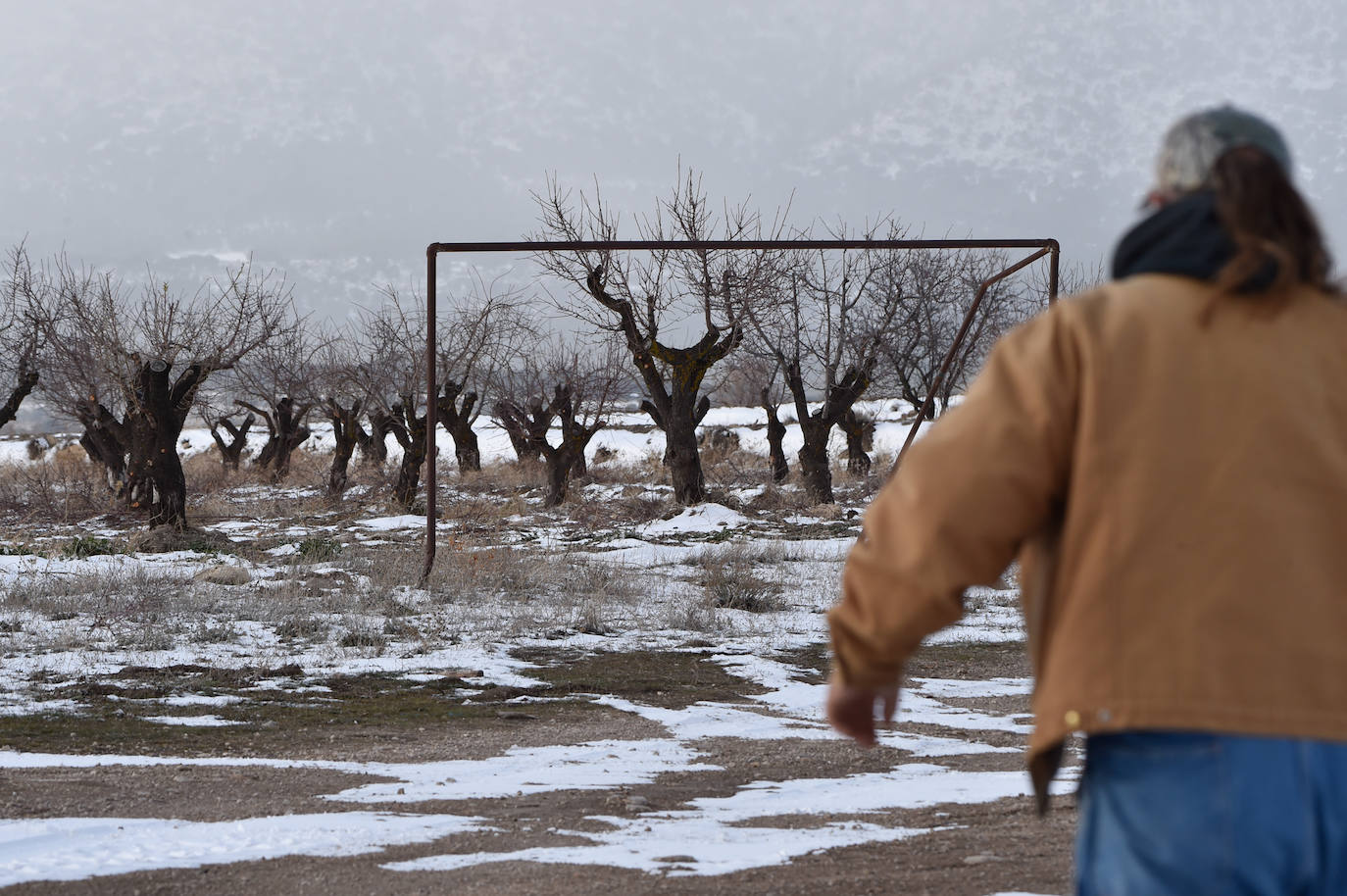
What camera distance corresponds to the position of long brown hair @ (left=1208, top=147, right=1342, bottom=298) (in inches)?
61.8

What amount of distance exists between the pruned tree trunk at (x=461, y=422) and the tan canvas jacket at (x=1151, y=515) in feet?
71.2

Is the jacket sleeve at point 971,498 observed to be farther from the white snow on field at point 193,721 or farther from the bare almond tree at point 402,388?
the bare almond tree at point 402,388

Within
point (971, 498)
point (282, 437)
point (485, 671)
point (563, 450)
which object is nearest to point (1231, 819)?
point (971, 498)

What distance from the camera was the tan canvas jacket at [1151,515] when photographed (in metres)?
1.51

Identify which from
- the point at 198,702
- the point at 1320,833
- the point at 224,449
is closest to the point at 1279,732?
the point at 1320,833

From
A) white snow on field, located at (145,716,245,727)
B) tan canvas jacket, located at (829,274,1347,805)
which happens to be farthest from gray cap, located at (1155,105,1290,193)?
white snow on field, located at (145,716,245,727)

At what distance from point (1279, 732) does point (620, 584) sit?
10.1m

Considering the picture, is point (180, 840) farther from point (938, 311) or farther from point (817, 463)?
point (938, 311)

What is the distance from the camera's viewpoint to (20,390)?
70.7 ft

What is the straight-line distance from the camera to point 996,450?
5.28 feet

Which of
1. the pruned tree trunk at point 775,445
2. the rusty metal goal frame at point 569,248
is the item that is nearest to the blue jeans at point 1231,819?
the rusty metal goal frame at point 569,248

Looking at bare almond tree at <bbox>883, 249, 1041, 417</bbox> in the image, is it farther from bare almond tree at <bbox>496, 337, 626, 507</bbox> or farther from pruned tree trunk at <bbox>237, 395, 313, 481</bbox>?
pruned tree trunk at <bbox>237, 395, 313, 481</bbox>

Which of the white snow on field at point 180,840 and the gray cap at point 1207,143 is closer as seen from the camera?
the gray cap at point 1207,143

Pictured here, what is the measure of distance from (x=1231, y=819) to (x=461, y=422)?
2779cm
